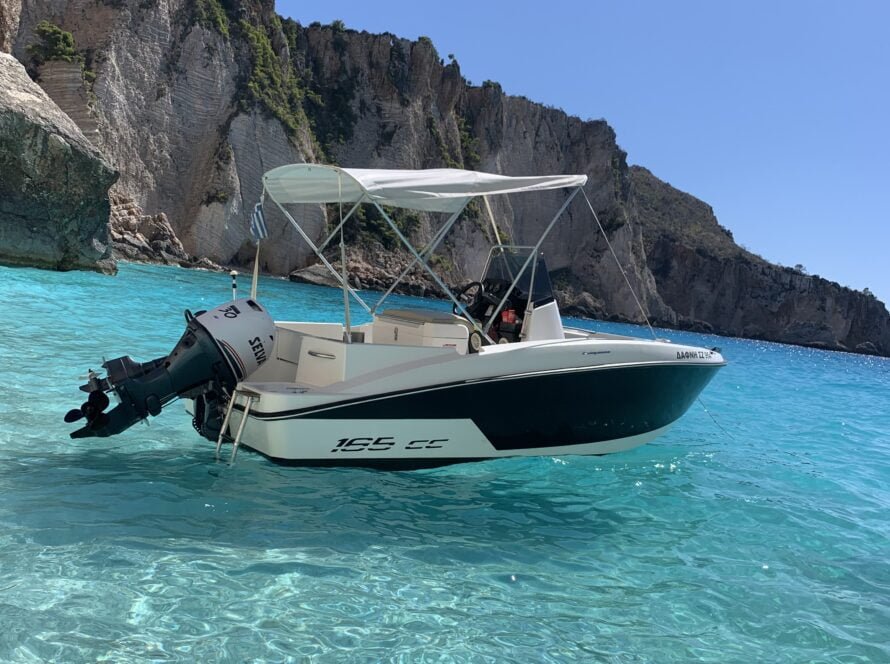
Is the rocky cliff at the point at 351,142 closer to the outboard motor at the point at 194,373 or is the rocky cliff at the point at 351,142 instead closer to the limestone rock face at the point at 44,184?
the limestone rock face at the point at 44,184

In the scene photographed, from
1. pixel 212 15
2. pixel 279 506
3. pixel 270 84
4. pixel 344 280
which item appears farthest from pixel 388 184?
pixel 270 84

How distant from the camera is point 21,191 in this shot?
24.0 metres

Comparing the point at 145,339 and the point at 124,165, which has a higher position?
the point at 124,165

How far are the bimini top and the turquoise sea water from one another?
2.29 metres

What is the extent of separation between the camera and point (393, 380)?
552cm

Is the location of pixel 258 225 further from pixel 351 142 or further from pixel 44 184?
pixel 351 142

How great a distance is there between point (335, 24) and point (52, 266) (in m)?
53.8

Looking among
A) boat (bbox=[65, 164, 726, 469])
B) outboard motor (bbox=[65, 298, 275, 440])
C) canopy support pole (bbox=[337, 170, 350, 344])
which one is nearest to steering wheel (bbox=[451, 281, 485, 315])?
boat (bbox=[65, 164, 726, 469])

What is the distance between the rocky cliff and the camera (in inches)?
1897

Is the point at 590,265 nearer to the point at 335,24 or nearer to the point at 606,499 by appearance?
the point at 335,24

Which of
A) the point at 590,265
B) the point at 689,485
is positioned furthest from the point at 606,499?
the point at 590,265

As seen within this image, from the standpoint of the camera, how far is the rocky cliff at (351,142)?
4819 centimetres

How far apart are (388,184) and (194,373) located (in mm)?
2023

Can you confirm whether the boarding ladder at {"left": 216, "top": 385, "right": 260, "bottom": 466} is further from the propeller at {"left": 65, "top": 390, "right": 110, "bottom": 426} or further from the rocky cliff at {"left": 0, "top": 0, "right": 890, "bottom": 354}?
the rocky cliff at {"left": 0, "top": 0, "right": 890, "bottom": 354}
